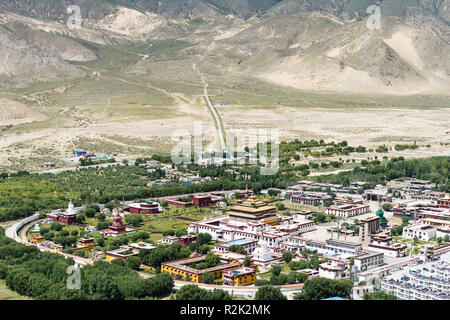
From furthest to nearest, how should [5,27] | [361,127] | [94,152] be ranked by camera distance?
1. [5,27]
2. [361,127]
3. [94,152]

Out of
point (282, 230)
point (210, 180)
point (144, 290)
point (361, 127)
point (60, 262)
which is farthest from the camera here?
point (361, 127)

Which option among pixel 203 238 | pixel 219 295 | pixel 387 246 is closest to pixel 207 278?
pixel 219 295

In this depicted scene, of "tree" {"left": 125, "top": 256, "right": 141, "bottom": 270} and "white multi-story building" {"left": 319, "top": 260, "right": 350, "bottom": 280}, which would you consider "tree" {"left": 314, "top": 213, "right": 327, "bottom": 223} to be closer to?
"white multi-story building" {"left": 319, "top": 260, "right": 350, "bottom": 280}

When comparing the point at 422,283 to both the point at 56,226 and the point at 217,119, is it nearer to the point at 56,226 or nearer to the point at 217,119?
the point at 56,226

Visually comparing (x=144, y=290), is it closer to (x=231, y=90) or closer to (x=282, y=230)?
(x=282, y=230)

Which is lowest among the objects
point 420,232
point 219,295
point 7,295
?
point 7,295
